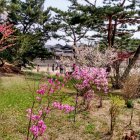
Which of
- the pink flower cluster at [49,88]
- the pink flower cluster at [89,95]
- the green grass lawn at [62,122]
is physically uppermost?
the pink flower cluster at [49,88]

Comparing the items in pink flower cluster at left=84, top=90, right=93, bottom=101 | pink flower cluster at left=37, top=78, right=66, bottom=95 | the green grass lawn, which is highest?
pink flower cluster at left=37, top=78, right=66, bottom=95

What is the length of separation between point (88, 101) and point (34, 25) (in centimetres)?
1878

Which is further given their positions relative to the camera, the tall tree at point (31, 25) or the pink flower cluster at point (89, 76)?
the tall tree at point (31, 25)

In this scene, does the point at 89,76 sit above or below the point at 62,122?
above

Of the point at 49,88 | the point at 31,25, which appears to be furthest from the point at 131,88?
the point at 31,25

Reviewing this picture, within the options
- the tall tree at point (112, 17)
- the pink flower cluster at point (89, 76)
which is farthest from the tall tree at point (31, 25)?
the pink flower cluster at point (89, 76)

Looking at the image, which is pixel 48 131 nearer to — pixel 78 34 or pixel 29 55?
pixel 29 55

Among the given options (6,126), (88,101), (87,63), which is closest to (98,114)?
(88,101)

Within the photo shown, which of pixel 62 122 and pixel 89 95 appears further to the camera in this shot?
pixel 89 95

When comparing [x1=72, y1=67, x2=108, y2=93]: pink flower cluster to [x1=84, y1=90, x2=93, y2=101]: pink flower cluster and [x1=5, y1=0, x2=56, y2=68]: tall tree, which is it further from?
[x1=5, y1=0, x2=56, y2=68]: tall tree

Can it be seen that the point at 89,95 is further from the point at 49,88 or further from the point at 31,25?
the point at 31,25

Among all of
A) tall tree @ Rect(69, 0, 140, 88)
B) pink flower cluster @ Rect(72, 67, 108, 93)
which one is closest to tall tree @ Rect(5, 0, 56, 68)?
tall tree @ Rect(69, 0, 140, 88)

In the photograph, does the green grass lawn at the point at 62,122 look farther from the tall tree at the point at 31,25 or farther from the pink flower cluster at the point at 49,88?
the tall tree at the point at 31,25

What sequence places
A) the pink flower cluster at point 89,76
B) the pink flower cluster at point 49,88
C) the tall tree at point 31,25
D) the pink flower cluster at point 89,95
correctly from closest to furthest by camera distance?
the pink flower cluster at point 49,88 < the pink flower cluster at point 89,76 < the pink flower cluster at point 89,95 < the tall tree at point 31,25
